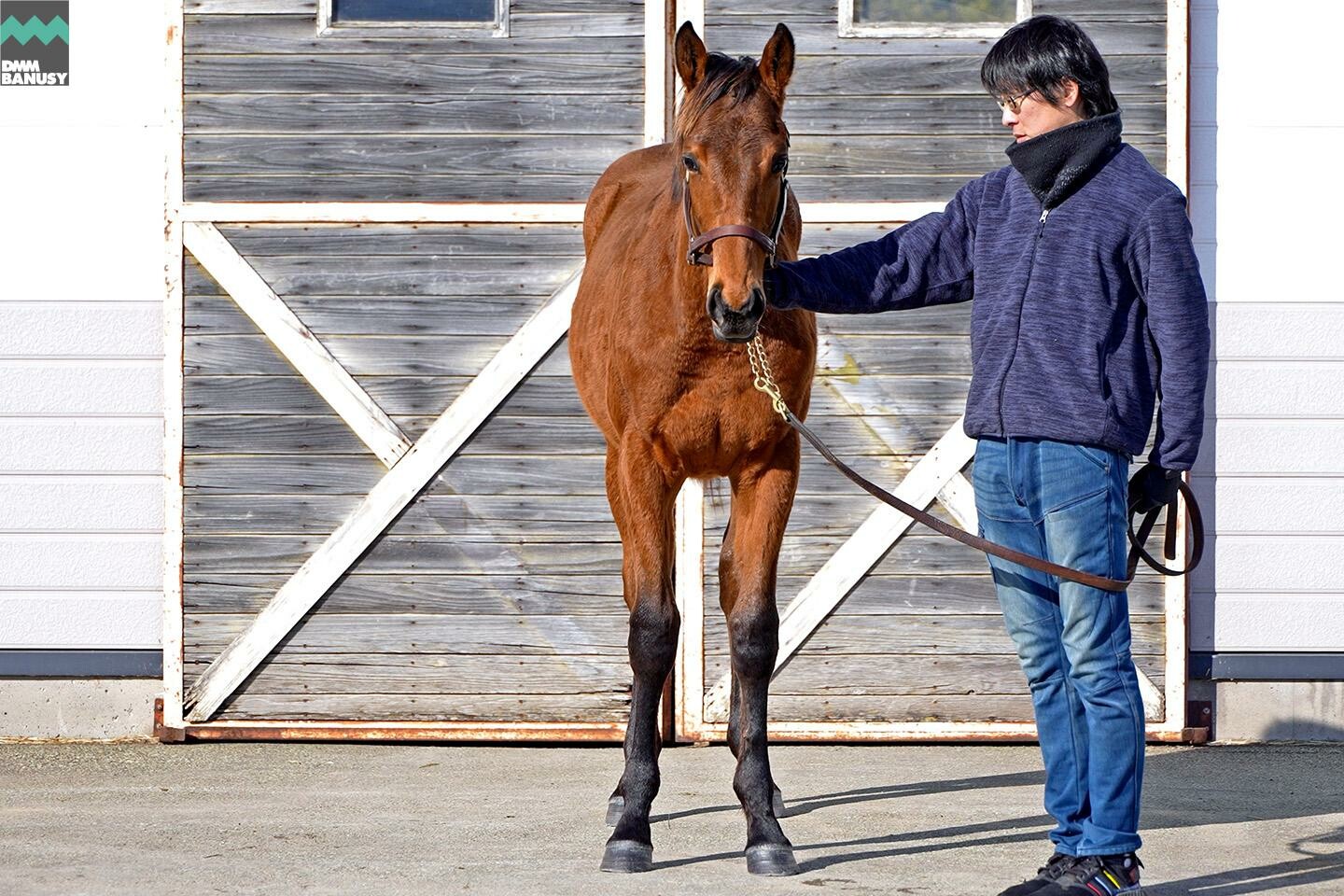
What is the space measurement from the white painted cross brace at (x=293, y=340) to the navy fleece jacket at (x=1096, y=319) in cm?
269

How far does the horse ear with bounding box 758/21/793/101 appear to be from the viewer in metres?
3.52

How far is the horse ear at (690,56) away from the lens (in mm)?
3484

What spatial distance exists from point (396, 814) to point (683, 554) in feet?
5.13

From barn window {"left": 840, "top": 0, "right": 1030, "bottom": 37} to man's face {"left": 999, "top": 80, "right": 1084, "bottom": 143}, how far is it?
8.01 ft

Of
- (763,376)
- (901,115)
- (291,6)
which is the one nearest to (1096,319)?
(763,376)

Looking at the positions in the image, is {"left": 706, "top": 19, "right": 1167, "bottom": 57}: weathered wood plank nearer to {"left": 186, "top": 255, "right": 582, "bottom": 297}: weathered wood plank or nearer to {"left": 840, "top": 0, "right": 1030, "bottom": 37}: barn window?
{"left": 840, "top": 0, "right": 1030, "bottom": 37}: barn window

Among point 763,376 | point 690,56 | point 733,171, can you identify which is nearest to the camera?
point 733,171

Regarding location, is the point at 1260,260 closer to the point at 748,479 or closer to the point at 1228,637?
the point at 1228,637

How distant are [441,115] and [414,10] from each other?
0.40 m

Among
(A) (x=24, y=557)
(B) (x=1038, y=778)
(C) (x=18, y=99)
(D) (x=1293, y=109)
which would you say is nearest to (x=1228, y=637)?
(B) (x=1038, y=778)

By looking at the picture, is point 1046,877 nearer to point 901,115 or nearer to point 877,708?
point 877,708

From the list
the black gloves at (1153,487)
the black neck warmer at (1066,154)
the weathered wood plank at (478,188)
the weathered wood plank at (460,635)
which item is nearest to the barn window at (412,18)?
the weathered wood plank at (478,188)

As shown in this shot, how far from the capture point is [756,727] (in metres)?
3.78

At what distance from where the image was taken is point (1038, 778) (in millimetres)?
4828
